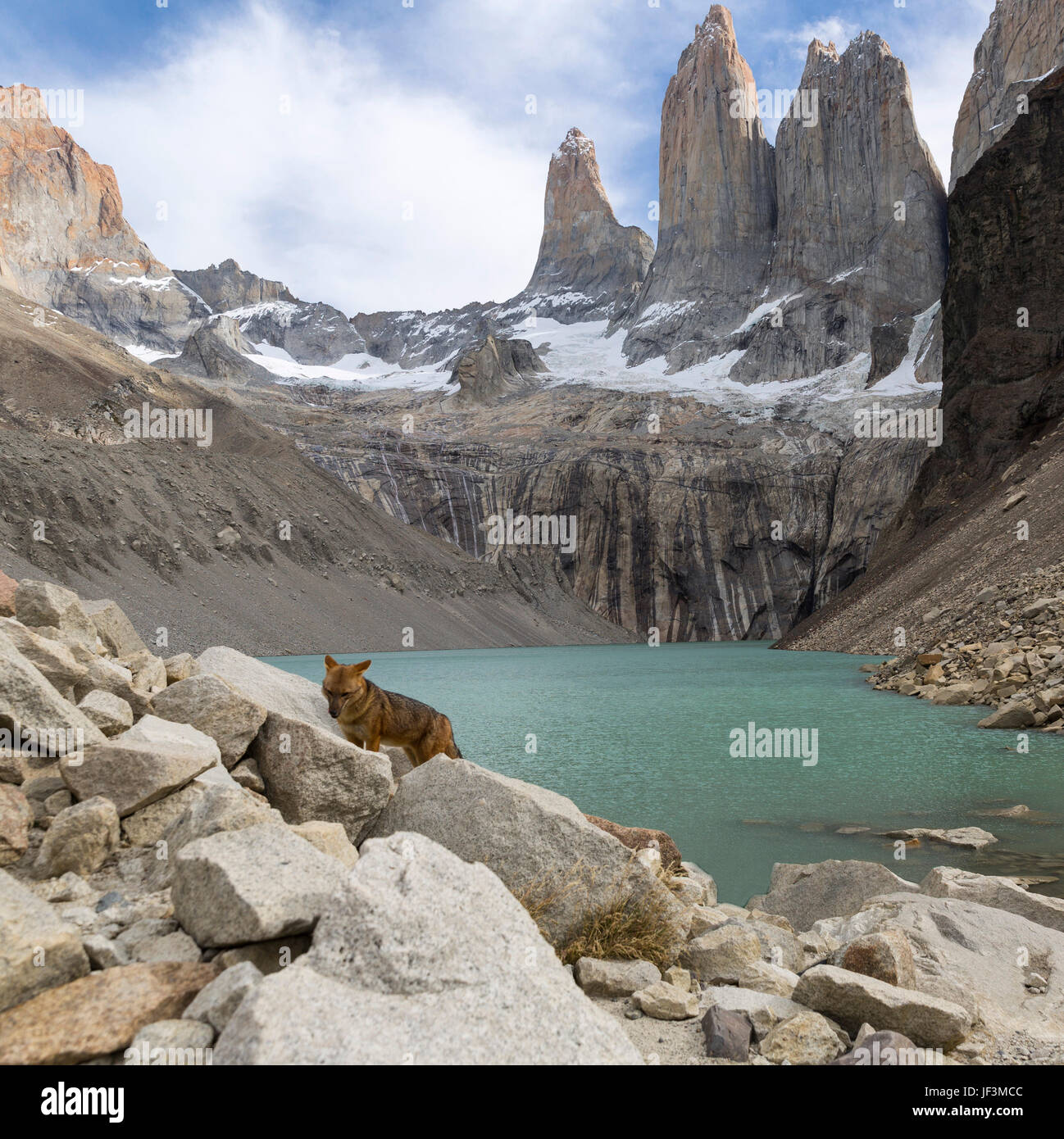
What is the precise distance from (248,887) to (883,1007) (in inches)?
123

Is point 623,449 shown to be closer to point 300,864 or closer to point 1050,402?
point 1050,402

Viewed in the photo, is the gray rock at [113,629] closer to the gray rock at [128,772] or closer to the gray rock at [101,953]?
the gray rock at [128,772]

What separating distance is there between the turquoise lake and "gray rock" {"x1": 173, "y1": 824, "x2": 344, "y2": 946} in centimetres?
645

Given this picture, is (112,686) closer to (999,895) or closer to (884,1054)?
(884,1054)

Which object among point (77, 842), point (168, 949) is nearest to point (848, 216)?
point (77, 842)

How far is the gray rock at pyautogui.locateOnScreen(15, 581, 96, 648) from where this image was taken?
732 cm

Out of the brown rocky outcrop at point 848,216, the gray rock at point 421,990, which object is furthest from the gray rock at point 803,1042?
the brown rocky outcrop at point 848,216

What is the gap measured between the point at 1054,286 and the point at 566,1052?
195 feet

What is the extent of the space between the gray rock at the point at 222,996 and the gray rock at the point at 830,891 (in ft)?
19.5

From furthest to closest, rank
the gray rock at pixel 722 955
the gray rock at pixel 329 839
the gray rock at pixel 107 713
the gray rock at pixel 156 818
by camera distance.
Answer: the gray rock at pixel 107 713
the gray rock at pixel 722 955
the gray rock at pixel 156 818
the gray rock at pixel 329 839

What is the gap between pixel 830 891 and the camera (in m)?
7.91

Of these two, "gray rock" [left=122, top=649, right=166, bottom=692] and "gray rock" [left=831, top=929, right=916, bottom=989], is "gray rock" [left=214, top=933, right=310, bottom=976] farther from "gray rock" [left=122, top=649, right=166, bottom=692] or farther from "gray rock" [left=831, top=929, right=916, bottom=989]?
"gray rock" [left=122, top=649, right=166, bottom=692]

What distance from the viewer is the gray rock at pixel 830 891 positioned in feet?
25.1

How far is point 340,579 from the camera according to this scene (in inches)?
2606
